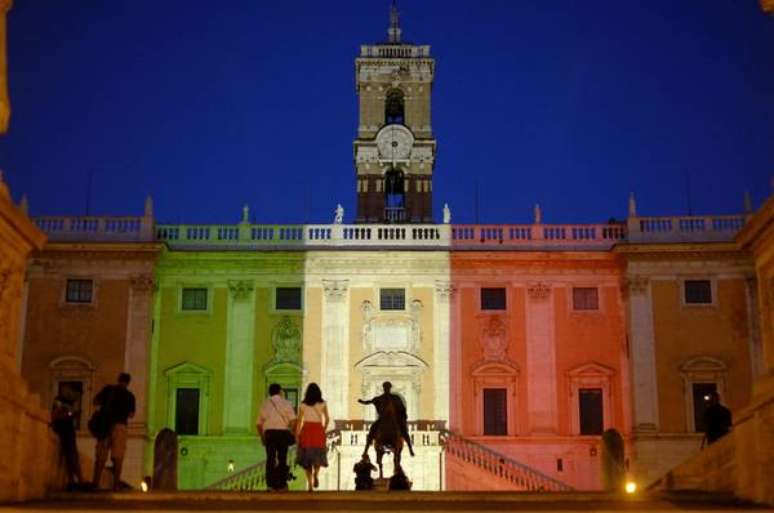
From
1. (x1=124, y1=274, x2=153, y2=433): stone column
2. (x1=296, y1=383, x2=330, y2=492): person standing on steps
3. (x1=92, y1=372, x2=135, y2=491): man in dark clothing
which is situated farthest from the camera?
(x1=124, y1=274, x2=153, y2=433): stone column

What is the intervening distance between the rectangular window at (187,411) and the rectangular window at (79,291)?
3946 mm

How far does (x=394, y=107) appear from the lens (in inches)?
1689

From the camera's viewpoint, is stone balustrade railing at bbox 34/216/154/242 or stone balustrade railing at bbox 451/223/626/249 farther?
stone balustrade railing at bbox 451/223/626/249

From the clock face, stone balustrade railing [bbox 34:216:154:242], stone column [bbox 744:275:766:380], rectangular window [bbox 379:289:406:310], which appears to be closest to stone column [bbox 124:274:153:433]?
stone balustrade railing [bbox 34:216:154:242]

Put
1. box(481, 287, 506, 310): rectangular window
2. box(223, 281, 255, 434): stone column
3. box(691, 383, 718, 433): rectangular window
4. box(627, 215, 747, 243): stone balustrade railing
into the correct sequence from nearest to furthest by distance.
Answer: box(691, 383, 718, 433): rectangular window → box(223, 281, 255, 434): stone column → box(481, 287, 506, 310): rectangular window → box(627, 215, 747, 243): stone balustrade railing

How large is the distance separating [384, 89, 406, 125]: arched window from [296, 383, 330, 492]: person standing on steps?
89.7ft

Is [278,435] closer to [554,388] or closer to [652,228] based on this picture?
[554,388]

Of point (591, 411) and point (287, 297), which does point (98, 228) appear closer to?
point (287, 297)

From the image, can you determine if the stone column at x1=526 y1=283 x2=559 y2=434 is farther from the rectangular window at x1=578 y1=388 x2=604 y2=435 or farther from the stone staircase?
the stone staircase

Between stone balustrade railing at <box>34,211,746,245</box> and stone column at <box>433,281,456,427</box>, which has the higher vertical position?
stone balustrade railing at <box>34,211,746,245</box>

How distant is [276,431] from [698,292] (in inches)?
871

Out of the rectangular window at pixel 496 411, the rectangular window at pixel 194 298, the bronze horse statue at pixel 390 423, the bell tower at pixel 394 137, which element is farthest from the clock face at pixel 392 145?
the bronze horse statue at pixel 390 423

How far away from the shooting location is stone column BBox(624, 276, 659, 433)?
34.1 meters

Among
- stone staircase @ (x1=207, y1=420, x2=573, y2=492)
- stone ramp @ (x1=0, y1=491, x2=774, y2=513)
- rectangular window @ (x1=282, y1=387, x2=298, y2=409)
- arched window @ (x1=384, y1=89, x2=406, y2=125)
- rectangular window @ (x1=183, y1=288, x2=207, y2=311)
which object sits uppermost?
arched window @ (x1=384, y1=89, x2=406, y2=125)
